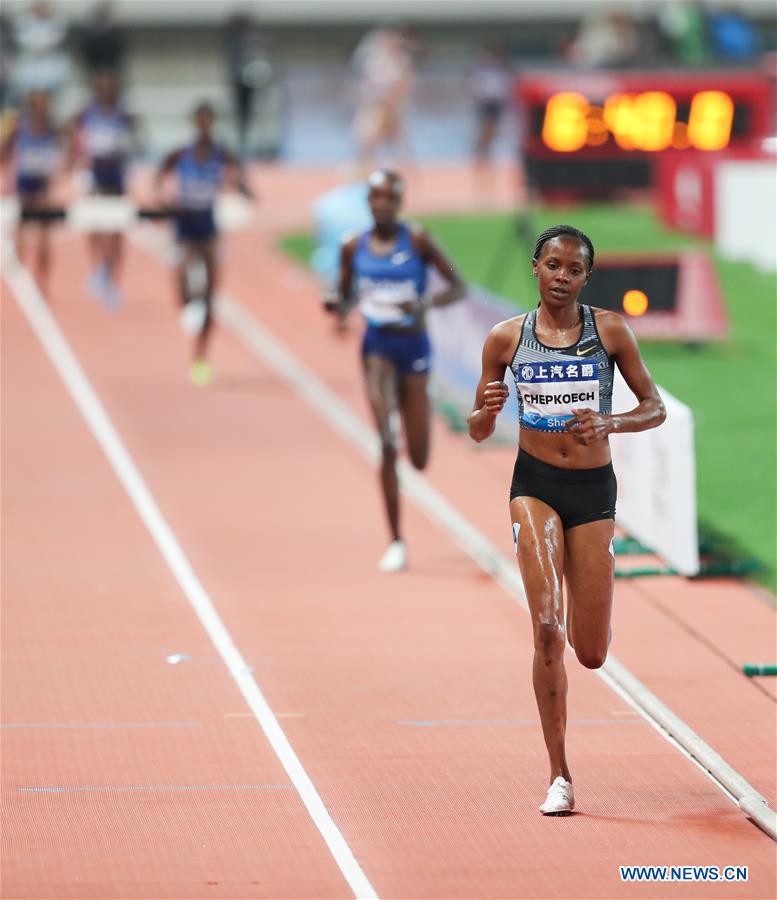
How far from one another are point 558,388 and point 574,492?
0.44 meters

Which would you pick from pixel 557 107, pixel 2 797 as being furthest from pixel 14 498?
pixel 557 107

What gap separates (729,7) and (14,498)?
3515cm

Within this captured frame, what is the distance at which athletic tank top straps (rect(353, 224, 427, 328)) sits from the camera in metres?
13.0

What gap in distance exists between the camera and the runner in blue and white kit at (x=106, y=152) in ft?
83.9

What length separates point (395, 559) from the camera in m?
13.2

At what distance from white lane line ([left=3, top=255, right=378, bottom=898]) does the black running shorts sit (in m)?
1.59

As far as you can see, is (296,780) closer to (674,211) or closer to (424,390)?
(424,390)

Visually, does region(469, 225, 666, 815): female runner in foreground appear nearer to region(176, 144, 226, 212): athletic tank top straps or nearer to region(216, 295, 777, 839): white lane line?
region(216, 295, 777, 839): white lane line

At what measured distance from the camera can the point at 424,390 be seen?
1323 cm

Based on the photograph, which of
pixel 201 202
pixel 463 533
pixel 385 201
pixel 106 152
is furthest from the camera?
pixel 106 152

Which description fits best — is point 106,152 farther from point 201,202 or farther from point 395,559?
point 395,559

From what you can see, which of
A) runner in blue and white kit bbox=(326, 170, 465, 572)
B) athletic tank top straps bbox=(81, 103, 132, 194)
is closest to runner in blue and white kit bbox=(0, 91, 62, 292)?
athletic tank top straps bbox=(81, 103, 132, 194)

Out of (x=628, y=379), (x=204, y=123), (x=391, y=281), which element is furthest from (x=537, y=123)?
(x=628, y=379)

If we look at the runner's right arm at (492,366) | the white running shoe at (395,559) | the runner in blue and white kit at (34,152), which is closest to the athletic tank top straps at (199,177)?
the runner in blue and white kit at (34,152)
